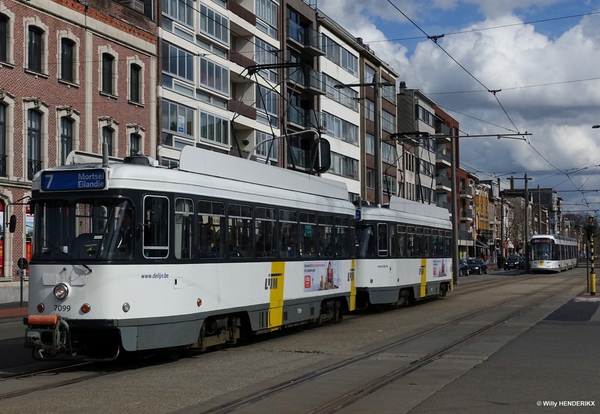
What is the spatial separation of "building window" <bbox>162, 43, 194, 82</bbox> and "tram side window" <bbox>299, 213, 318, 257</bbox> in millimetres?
23377

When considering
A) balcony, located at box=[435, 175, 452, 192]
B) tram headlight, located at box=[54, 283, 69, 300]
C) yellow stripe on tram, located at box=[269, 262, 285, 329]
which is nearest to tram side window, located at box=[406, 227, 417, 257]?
yellow stripe on tram, located at box=[269, 262, 285, 329]

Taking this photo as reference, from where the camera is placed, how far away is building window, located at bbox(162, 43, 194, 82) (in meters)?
40.5

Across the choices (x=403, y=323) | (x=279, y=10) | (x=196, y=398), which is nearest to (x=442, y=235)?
(x=403, y=323)

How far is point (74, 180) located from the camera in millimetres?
12648

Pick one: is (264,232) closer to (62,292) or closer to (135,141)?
(62,292)

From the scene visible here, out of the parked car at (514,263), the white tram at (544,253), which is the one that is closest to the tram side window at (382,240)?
the white tram at (544,253)

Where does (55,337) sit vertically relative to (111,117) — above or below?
below

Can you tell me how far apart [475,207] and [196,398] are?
10980 cm

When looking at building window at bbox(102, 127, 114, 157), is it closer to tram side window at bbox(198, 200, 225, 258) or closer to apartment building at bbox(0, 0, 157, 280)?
apartment building at bbox(0, 0, 157, 280)

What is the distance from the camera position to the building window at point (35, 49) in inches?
1294

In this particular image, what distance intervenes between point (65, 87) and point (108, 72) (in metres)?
3.07

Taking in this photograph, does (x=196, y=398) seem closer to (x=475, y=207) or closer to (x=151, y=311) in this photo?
(x=151, y=311)

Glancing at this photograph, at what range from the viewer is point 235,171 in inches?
612

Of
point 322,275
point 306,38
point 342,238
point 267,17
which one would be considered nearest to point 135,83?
point 267,17
